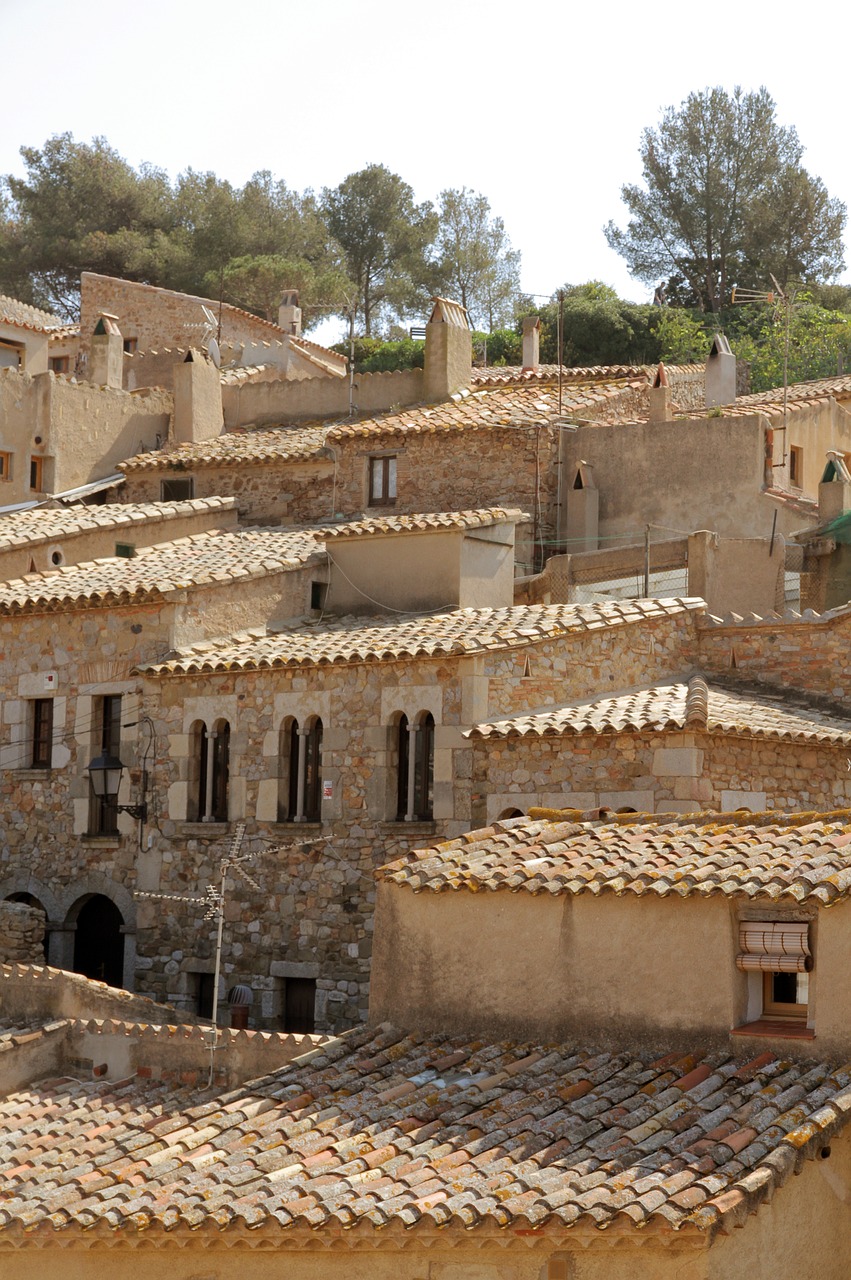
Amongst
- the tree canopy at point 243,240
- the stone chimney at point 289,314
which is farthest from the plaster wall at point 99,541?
the tree canopy at point 243,240

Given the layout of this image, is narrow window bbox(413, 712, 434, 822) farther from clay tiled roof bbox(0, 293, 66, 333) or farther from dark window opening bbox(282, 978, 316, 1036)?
clay tiled roof bbox(0, 293, 66, 333)

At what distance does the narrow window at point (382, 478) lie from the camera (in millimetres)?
30078

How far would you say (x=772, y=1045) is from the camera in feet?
42.3

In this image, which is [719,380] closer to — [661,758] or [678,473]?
[678,473]

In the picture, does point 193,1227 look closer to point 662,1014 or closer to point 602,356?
point 662,1014

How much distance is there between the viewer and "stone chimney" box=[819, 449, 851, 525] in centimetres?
2719

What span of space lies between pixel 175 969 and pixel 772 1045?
10781 mm

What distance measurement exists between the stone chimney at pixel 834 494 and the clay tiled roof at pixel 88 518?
9.36 meters

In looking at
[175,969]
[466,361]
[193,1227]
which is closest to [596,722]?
[175,969]

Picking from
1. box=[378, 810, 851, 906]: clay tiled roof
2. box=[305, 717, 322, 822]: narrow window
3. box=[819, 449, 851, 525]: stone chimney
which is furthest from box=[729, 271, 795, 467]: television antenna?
box=[378, 810, 851, 906]: clay tiled roof

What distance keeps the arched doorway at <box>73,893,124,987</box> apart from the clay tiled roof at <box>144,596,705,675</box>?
11.2 feet

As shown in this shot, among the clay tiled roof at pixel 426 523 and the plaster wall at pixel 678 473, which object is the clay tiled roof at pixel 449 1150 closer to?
the clay tiled roof at pixel 426 523

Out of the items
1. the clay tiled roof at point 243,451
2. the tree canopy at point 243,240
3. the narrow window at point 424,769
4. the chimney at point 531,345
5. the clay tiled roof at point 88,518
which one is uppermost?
the tree canopy at point 243,240

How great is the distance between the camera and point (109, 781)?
23047 millimetres
